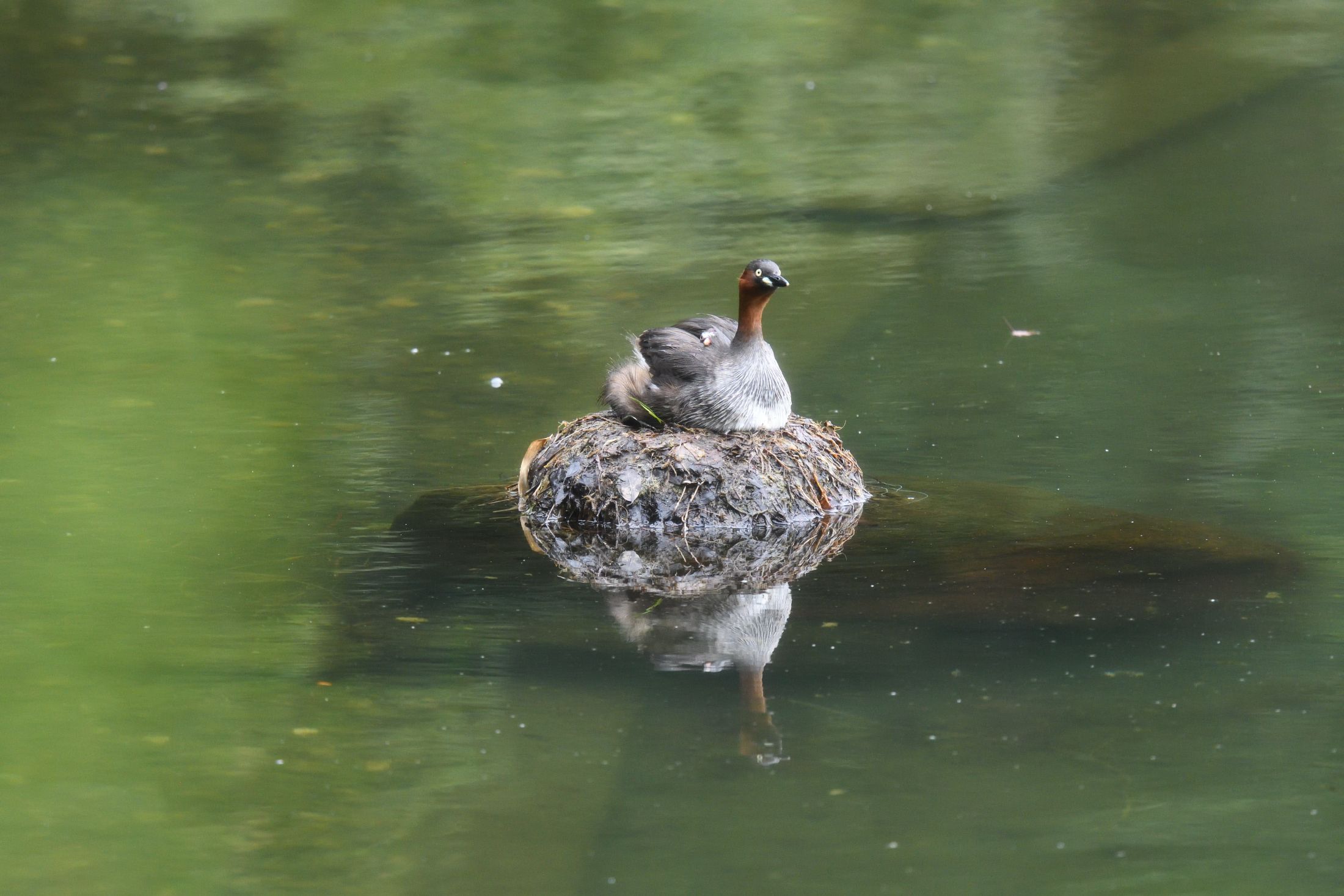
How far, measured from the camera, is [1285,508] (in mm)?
9789

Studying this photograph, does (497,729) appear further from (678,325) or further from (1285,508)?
(1285,508)

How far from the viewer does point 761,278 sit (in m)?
9.62

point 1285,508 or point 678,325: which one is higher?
point 678,325

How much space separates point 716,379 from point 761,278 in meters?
0.58

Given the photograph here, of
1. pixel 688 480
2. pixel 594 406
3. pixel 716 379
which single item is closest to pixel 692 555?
pixel 688 480

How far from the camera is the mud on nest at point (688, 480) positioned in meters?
9.62

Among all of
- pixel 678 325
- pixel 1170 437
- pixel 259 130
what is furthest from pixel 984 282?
pixel 259 130

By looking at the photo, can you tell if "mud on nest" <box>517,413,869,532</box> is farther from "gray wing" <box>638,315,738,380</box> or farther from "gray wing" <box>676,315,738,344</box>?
"gray wing" <box>676,315,738,344</box>

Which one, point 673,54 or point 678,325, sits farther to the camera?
point 673,54

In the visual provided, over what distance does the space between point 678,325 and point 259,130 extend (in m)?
12.2

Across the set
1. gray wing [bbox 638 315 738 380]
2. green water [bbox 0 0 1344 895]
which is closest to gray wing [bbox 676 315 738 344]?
gray wing [bbox 638 315 738 380]

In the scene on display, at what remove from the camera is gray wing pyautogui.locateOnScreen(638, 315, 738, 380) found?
9.77 metres

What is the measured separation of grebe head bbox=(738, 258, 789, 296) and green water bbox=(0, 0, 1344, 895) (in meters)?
1.64

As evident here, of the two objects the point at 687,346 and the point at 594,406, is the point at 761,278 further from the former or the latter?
the point at 594,406
